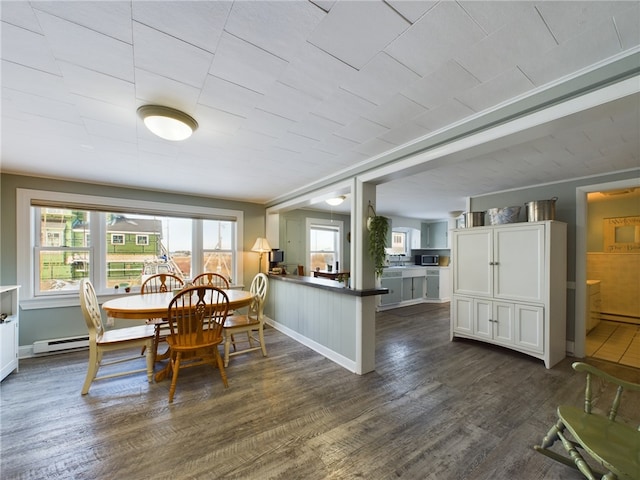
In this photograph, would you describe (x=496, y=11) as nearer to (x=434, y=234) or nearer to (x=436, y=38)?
(x=436, y=38)

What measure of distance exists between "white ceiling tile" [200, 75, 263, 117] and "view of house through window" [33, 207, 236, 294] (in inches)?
125

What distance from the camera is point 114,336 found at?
2.63m

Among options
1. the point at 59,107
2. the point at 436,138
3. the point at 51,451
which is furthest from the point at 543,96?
the point at 51,451

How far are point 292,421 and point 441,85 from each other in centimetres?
254

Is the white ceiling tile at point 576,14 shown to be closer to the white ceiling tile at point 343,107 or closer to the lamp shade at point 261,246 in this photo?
the white ceiling tile at point 343,107

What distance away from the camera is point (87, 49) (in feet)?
4.18

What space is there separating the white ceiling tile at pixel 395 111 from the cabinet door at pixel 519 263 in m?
2.50

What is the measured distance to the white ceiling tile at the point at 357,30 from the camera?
1.07 meters

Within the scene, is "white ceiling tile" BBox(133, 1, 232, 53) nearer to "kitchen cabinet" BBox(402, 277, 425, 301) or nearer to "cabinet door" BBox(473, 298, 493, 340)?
"cabinet door" BBox(473, 298, 493, 340)

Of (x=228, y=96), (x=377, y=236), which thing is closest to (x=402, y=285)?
(x=377, y=236)

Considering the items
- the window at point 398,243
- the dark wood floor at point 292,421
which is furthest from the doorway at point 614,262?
the window at point 398,243

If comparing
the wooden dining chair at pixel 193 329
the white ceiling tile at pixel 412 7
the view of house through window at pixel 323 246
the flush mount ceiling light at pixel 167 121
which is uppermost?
the white ceiling tile at pixel 412 7

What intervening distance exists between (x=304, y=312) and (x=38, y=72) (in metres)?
3.38

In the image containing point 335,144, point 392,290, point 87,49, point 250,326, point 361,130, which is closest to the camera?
point 87,49
